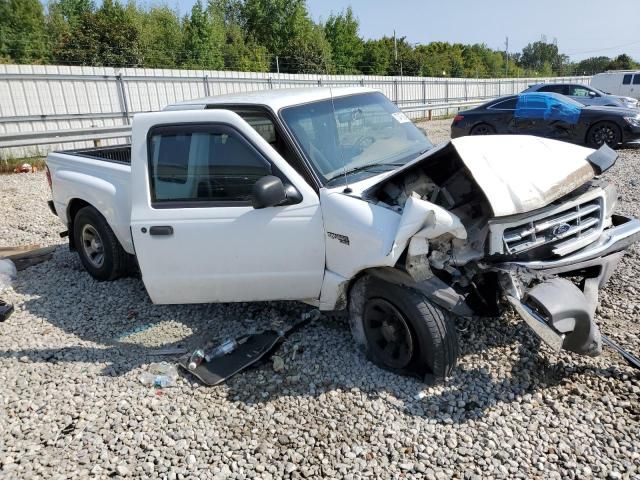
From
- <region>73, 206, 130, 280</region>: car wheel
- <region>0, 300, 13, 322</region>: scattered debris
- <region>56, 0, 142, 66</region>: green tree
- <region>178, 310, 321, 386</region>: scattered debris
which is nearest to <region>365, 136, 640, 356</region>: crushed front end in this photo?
<region>178, 310, 321, 386</region>: scattered debris

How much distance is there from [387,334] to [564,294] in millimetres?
1165

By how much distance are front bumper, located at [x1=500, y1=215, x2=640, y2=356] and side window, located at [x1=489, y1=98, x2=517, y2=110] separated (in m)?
10.6

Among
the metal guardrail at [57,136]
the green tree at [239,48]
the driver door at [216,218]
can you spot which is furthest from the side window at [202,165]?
the green tree at [239,48]

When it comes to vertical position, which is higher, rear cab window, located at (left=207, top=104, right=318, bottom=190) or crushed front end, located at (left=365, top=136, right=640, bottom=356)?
rear cab window, located at (left=207, top=104, right=318, bottom=190)

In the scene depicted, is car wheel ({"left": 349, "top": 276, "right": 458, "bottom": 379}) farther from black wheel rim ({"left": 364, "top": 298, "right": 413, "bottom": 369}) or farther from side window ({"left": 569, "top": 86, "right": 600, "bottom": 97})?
side window ({"left": 569, "top": 86, "right": 600, "bottom": 97})

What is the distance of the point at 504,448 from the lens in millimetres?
2834

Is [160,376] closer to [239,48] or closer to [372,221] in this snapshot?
[372,221]

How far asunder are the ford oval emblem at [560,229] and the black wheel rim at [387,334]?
1.15 m

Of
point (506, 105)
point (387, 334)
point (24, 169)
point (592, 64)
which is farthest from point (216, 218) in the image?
point (592, 64)

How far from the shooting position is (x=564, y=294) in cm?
302

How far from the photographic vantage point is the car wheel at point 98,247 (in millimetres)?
5238

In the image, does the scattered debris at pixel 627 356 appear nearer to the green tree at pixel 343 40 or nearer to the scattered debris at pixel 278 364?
the scattered debris at pixel 278 364

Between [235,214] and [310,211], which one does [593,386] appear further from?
→ [235,214]

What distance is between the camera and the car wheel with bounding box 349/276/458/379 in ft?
10.7
